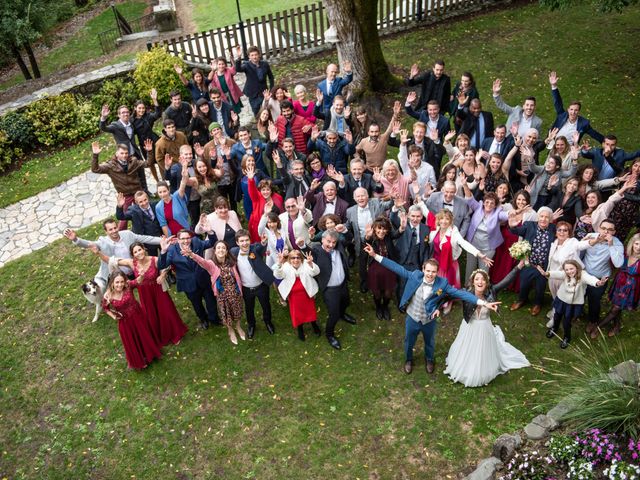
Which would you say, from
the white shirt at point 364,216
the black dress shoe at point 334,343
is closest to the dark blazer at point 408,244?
the white shirt at point 364,216

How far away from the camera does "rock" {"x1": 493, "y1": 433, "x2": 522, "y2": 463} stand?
22.2 feet

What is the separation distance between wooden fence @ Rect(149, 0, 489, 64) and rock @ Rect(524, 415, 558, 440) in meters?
13.1

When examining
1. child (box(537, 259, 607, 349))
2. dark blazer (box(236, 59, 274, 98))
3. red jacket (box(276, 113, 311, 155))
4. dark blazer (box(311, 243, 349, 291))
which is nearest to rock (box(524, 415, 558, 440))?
child (box(537, 259, 607, 349))

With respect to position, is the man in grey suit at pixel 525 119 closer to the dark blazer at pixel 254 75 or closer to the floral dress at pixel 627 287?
the floral dress at pixel 627 287

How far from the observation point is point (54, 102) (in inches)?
597

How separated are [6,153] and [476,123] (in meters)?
11.3

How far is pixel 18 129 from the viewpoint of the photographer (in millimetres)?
14641

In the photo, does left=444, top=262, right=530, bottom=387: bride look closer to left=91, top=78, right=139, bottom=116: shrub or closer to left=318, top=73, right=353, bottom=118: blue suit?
left=318, top=73, right=353, bottom=118: blue suit

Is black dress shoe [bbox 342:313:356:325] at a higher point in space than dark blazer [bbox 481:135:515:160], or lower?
lower

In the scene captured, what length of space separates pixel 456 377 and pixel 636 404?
230 cm

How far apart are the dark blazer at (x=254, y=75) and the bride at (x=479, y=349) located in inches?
288

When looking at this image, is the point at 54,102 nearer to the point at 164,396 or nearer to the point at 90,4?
the point at 164,396

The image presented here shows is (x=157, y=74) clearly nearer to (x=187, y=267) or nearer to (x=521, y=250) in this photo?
(x=187, y=267)

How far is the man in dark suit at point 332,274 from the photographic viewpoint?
8.36m
